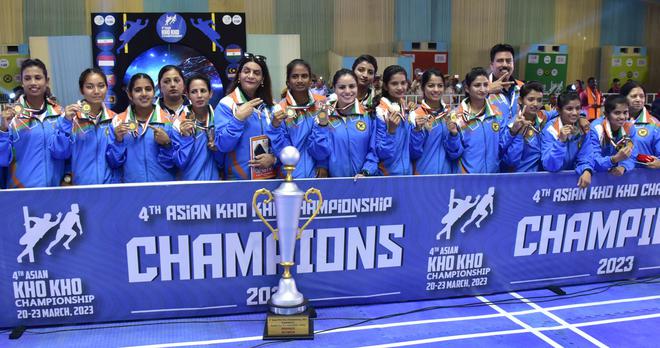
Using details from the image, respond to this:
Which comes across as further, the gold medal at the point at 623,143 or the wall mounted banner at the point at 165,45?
the wall mounted banner at the point at 165,45

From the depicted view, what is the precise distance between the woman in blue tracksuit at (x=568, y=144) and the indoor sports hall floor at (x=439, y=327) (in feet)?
3.55

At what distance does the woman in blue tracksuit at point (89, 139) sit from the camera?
4.25m

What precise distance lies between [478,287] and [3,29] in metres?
16.7

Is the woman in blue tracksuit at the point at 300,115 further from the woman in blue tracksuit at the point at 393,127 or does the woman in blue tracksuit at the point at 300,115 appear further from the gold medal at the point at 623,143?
the gold medal at the point at 623,143

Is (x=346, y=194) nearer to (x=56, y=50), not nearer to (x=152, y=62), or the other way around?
(x=152, y=62)

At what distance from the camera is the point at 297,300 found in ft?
13.6

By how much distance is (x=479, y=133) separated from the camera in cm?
500

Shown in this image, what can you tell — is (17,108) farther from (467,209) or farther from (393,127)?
(467,209)

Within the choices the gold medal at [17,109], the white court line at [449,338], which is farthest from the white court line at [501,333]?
the gold medal at [17,109]

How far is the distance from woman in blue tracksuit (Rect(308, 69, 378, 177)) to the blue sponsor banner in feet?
1.28

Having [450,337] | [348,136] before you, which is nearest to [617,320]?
[450,337]

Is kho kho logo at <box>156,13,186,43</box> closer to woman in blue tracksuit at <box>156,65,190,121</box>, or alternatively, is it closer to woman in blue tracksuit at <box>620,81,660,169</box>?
woman in blue tracksuit at <box>156,65,190,121</box>

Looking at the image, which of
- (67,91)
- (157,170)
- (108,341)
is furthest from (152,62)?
(108,341)

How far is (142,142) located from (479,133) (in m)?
2.78
